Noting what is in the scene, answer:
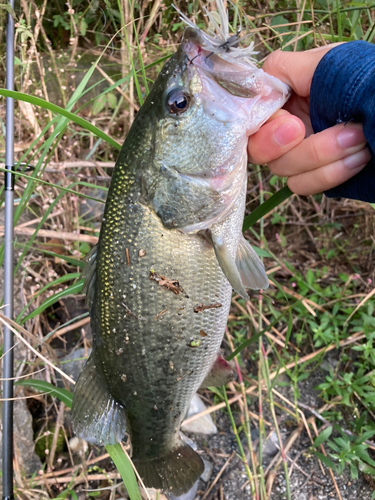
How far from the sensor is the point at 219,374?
185 centimetres

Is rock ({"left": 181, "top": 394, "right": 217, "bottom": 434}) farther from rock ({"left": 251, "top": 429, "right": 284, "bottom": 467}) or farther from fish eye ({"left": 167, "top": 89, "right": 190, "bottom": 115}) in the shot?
fish eye ({"left": 167, "top": 89, "right": 190, "bottom": 115})

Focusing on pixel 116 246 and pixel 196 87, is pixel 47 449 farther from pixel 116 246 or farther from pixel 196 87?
pixel 196 87

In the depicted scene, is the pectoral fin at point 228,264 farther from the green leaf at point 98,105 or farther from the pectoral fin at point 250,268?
the green leaf at point 98,105

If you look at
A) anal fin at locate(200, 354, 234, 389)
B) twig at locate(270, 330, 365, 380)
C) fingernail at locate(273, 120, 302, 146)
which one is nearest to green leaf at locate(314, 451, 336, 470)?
twig at locate(270, 330, 365, 380)

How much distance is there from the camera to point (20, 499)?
6.90ft

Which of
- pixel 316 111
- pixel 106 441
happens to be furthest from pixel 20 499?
pixel 316 111

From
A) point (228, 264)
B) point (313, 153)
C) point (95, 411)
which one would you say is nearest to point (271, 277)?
point (228, 264)

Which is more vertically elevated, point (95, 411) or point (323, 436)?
point (95, 411)

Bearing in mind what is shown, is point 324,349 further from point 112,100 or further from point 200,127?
point 112,100

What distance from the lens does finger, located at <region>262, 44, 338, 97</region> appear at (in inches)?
53.9

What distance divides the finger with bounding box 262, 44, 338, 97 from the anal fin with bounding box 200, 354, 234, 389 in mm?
1382

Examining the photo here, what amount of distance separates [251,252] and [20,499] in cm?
212

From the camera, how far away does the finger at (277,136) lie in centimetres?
133

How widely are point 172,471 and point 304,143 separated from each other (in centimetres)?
175
